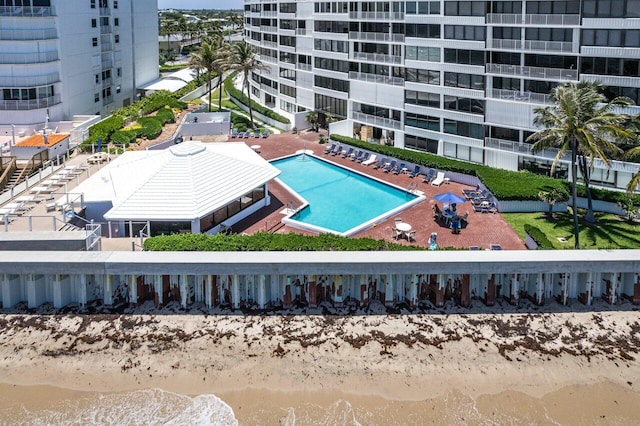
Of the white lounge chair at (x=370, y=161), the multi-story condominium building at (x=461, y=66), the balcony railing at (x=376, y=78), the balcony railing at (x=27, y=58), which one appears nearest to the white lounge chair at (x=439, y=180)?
the multi-story condominium building at (x=461, y=66)

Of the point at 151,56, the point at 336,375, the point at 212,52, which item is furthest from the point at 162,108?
the point at 336,375

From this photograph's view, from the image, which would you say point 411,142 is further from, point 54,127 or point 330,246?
point 54,127

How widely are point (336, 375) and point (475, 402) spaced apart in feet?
17.3

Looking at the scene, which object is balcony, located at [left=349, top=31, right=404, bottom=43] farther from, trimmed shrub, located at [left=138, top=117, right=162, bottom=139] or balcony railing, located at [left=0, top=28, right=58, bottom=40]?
balcony railing, located at [left=0, top=28, right=58, bottom=40]

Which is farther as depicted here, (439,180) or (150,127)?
(150,127)

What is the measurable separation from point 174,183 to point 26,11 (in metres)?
32.5

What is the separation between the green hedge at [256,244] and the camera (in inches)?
1135

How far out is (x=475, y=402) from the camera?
70.4ft

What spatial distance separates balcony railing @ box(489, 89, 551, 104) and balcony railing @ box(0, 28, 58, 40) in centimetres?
4070

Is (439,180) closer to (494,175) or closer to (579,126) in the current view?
(494,175)

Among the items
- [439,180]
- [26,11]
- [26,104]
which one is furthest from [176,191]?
[26,11]

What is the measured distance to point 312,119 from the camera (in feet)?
208

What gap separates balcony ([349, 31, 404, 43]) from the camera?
52125mm

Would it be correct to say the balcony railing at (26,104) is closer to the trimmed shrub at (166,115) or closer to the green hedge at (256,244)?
the trimmed shrub at (166,115)
